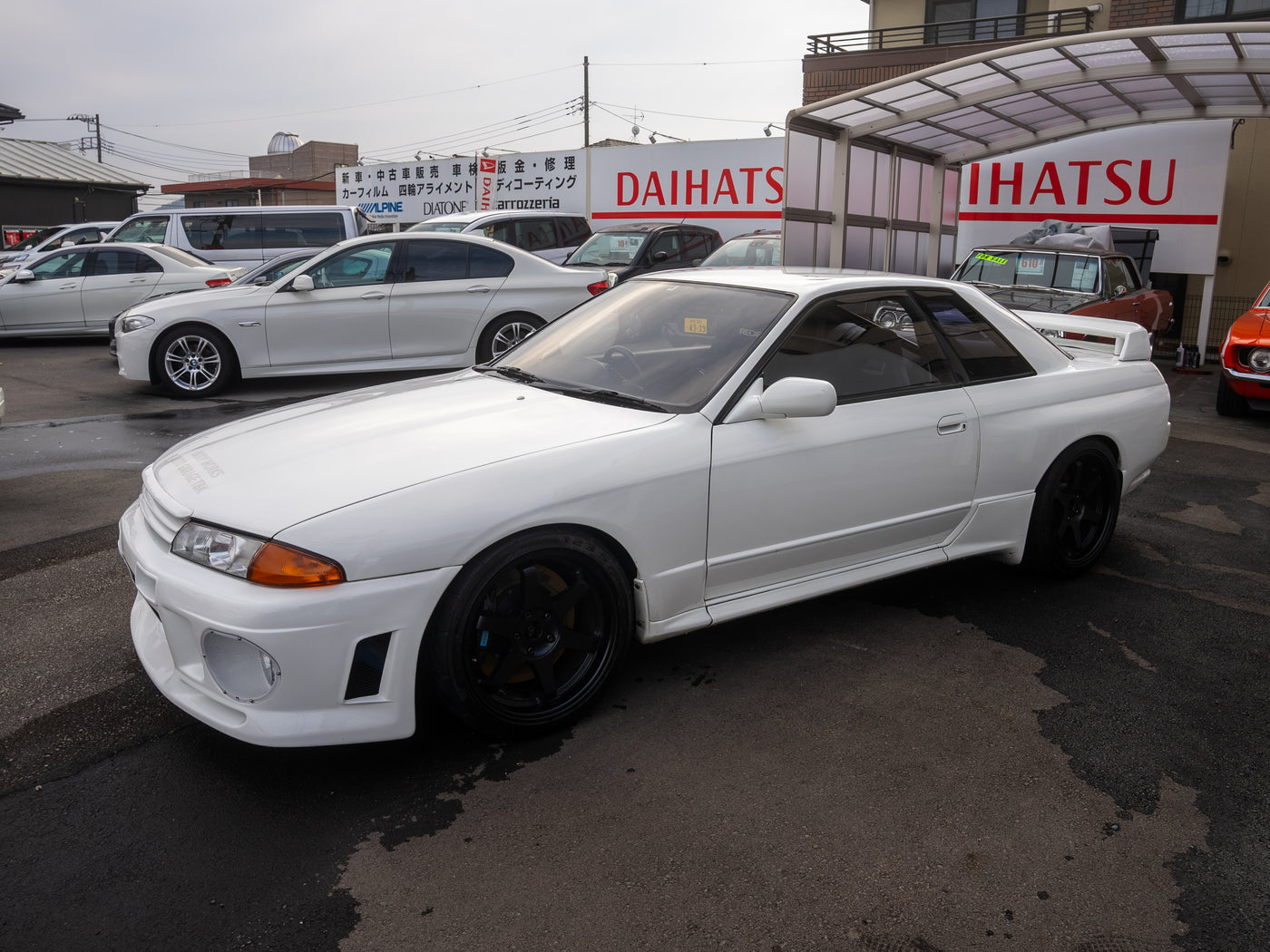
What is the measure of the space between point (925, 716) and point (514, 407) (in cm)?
177

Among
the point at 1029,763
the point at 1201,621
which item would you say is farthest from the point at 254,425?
the point at 1201,621

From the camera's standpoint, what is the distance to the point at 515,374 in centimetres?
408

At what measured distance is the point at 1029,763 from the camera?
10.1 feet

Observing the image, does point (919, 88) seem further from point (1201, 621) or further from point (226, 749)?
point (226, 749)

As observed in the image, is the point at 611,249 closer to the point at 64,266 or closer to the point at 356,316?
the point at 356,316

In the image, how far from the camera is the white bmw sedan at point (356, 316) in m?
9.18

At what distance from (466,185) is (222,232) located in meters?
11.4

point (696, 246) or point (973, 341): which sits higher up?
point (696, 246)

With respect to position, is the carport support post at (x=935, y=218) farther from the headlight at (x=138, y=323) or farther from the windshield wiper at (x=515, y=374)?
the windshield wiper at (x=515, y=374)

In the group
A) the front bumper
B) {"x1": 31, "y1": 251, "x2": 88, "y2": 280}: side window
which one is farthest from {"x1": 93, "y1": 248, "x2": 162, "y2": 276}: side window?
the front bumper

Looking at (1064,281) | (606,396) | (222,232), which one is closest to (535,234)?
(222,232)

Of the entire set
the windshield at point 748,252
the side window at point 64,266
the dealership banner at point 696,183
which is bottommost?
the side window at point 64,266

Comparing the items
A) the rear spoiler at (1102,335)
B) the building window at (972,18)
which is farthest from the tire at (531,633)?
the building window at (972,18)

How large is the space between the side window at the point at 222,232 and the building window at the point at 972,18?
533 inches
